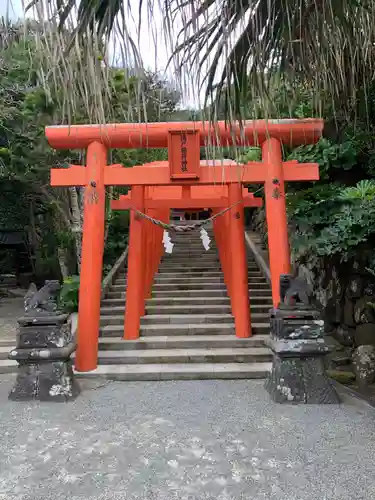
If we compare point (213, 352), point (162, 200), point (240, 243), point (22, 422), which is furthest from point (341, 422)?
point (162, 200)

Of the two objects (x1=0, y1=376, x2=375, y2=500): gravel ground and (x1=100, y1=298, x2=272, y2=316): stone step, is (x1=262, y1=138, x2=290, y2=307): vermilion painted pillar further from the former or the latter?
(x1=100, y1=298, x2=272, y2=316): stone step

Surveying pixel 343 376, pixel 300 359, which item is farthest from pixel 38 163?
pixel 343 376

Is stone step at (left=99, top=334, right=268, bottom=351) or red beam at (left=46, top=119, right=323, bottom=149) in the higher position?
red beam at (left=46, top=119, right=323, bottom=149)

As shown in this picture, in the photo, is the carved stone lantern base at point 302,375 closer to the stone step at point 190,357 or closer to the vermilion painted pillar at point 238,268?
the stone step at point 190,357

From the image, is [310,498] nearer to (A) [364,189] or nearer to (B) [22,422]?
(B) [22,422]

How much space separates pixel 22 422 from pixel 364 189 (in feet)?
15.0

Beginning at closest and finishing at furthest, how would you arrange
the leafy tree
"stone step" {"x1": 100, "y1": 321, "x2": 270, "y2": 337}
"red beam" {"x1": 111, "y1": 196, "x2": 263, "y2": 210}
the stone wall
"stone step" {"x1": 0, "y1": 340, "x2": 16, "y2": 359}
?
the stone wall < "stone step" {"x1": 0, "y1": 340, "x2": 16, "y2": 359} < "stone step" {"x1": 100, "y1": 321, "x2": 270, "y2": 337} < "red beam" {"x1": 111, "y1": 196, "x2": 263, "y2": 210} < the leafy tree

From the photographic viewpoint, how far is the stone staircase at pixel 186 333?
5.55 metres

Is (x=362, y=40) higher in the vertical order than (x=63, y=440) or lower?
higher

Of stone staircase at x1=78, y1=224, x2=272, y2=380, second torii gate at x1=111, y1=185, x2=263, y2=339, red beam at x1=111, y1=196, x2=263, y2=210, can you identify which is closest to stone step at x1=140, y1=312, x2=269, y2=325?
stone staircase at x1=78, y1=224, x2=272, y2=380

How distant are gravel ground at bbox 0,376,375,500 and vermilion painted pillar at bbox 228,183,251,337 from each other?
6.23 ft

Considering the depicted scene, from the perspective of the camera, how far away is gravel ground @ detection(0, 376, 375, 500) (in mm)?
2623

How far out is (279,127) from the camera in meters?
5.60


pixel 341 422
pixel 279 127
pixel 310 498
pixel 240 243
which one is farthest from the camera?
pixel 240 243
